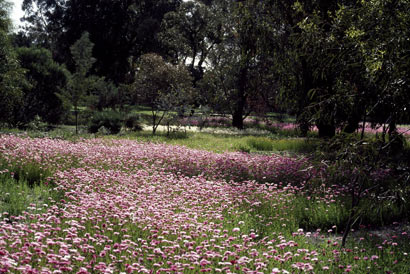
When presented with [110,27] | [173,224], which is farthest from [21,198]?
[110,27]

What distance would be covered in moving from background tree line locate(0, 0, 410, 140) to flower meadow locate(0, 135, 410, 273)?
1643 millimetres

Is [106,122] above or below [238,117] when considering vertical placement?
below

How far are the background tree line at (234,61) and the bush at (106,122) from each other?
4.07 ft

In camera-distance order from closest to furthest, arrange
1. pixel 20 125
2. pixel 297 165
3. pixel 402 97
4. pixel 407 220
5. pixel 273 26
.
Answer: pixel 402 97
pixel 407 220
pixel 297 165
pixel 273 26
pixel 20 125

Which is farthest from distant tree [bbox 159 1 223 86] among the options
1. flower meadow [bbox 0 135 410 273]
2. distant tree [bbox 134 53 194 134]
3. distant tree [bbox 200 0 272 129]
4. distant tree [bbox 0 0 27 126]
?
flower meadow [bbox 0 135 410 273]

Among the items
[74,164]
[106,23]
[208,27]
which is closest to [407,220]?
[74,164]

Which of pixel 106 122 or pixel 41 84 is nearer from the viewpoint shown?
pixel 106 122

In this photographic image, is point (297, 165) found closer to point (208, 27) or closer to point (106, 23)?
point (208, 27)

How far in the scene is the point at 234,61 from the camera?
27375 millimetres

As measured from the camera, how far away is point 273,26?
12.5 metres

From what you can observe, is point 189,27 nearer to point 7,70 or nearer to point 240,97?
point 240,97

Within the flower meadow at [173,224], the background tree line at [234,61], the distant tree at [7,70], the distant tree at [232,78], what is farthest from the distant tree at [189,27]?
the flower meadow at [173,224]

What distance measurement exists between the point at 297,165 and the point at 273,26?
17.0ft

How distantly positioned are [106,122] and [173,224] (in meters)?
17.3
